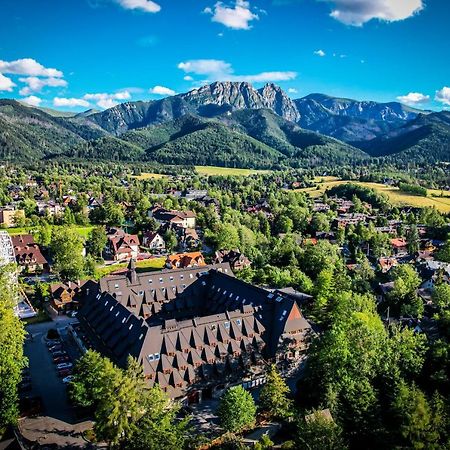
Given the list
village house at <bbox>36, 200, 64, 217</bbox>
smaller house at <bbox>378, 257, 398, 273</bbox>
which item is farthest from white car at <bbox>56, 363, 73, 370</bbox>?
village house at <bbox>36, 200, 64, 217</bbox>

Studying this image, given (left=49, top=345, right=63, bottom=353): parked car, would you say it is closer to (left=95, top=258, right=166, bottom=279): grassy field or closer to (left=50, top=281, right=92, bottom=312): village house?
(left=50, top=281, right=92, bottom=312): village house

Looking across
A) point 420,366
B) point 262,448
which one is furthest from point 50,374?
point 420,366

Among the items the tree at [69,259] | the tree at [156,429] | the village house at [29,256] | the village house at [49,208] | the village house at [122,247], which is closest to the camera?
the tree at [156,429]

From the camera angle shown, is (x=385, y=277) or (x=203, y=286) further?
(x=385, y=277)

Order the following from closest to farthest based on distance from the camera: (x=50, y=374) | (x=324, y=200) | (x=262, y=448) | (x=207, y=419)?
1. (x=262, y=448)
2. (x=207, y=419)
3. (x=50, y=374)
4. (x=324, y=200)

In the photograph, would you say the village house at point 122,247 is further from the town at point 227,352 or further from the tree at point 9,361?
the tree at point 9,361

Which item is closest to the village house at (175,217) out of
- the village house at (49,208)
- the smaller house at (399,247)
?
the village house at (49,208)

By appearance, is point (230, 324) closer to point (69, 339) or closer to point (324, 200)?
point (69, 339)

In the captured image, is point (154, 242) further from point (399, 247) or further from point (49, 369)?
point (399, 247)
